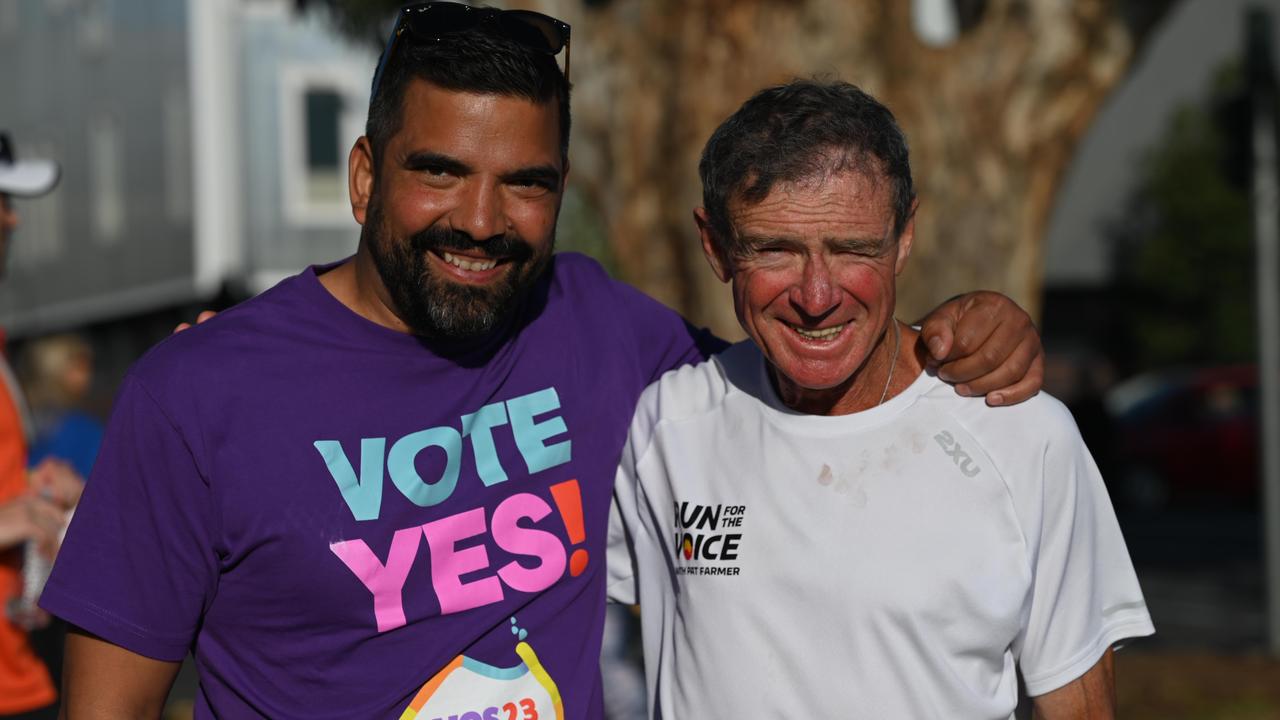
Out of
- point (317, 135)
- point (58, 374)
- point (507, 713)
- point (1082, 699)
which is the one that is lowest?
point (317, 135)

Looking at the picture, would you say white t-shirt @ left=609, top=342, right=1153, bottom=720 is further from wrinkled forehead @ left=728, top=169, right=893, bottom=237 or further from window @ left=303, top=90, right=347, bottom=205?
window @ left=303, top=90, right=347, bottom=205

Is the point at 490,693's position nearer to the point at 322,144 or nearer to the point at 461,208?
the point at 461,208

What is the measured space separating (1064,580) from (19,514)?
2.68 metres

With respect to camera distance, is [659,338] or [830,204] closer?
[830,204]

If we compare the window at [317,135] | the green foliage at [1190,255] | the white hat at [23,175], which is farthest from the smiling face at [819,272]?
the green foliage at [1190,255]

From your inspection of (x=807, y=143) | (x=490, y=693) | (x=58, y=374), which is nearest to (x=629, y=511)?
(x=490, y=693)

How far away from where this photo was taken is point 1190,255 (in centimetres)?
2745

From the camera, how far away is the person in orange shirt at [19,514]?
3910 millimetres

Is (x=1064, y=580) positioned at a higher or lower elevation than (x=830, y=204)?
lower

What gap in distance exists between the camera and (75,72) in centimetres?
2541

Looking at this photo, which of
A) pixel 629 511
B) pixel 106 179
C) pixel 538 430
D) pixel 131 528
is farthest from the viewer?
pixel 106 179

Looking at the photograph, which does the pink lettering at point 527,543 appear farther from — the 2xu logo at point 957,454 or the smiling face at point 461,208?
the 2xu logo at point 957,454

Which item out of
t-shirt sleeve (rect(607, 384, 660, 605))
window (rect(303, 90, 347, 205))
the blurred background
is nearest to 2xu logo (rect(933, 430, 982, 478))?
t-shirt sleeve (rect(607, 384, 660, 605))

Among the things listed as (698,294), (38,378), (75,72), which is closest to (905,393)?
(698,294)
